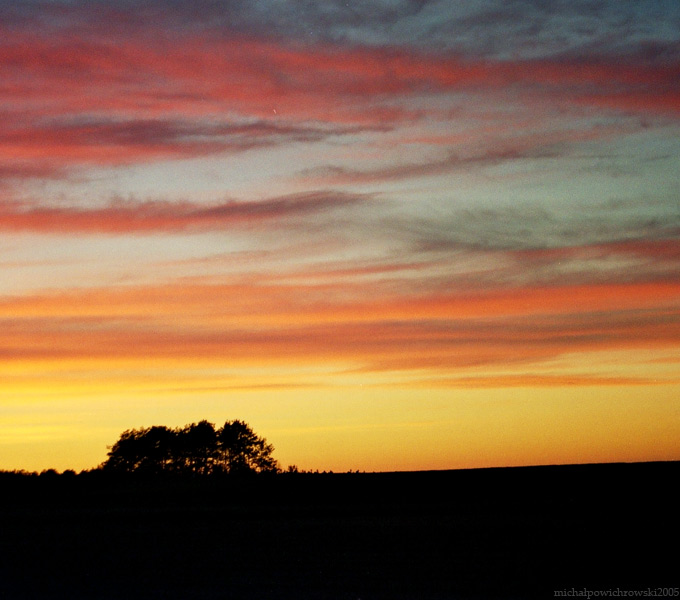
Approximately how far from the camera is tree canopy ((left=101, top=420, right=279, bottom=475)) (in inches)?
6791

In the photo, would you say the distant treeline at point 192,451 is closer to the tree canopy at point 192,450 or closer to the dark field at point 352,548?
the tree canopy at point 192,450

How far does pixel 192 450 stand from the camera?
174m

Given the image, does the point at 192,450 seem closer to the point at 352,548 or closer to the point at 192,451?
the point at 192,451

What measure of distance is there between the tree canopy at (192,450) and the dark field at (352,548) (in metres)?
93.1

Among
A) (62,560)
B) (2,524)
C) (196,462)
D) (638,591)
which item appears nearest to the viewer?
(638,591)

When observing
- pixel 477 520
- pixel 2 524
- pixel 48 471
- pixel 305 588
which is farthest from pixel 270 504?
pixel 48 471

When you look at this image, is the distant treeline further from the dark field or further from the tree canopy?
the dark field

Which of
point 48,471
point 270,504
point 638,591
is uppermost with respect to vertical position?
point 48,471

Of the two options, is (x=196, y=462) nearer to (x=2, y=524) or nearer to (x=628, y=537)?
(x=2, y=524)

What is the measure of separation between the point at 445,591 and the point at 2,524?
43.0 m

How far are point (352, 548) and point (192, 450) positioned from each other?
14000 centimetres

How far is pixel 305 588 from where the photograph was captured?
2717 cm

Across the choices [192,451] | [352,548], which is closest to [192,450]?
[192,451]

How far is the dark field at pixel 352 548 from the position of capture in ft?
90.3
